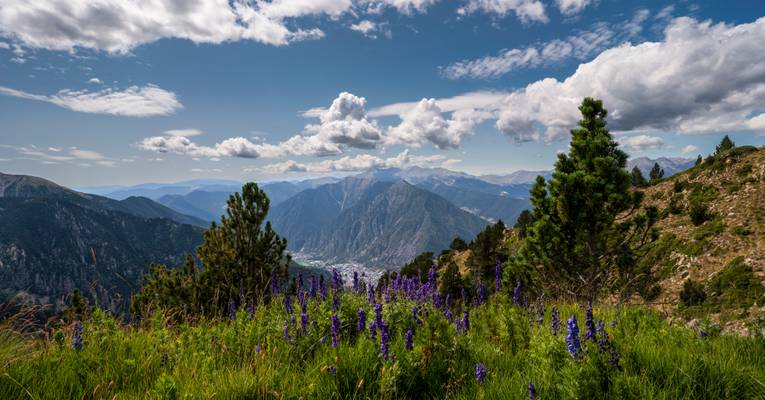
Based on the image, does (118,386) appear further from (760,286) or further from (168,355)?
(760,286)

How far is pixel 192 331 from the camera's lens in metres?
5.37

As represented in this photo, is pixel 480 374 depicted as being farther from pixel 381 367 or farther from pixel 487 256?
pixel 487 256

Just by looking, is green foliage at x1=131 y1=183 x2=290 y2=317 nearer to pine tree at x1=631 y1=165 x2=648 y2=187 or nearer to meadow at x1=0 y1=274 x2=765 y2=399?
meadow at x1=0 y1=274 x2=765 y2=399

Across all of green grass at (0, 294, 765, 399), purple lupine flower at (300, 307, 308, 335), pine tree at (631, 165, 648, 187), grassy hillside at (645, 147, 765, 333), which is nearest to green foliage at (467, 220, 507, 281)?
grassy hillside at (645, 147, 765, 333)

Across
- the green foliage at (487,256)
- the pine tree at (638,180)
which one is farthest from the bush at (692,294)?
the pine tree at (638,180)

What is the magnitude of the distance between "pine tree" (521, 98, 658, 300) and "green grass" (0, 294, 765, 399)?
7775mm

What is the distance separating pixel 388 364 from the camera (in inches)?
141

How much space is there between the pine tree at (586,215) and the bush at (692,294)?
999cm

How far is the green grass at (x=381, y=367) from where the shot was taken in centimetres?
312

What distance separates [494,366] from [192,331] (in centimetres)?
449

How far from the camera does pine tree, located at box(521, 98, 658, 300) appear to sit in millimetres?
11906

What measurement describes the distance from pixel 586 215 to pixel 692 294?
1487cm

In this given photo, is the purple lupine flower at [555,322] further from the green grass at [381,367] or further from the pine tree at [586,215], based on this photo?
the pine tree at [586,215]

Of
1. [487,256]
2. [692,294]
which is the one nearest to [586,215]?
[692,294]
